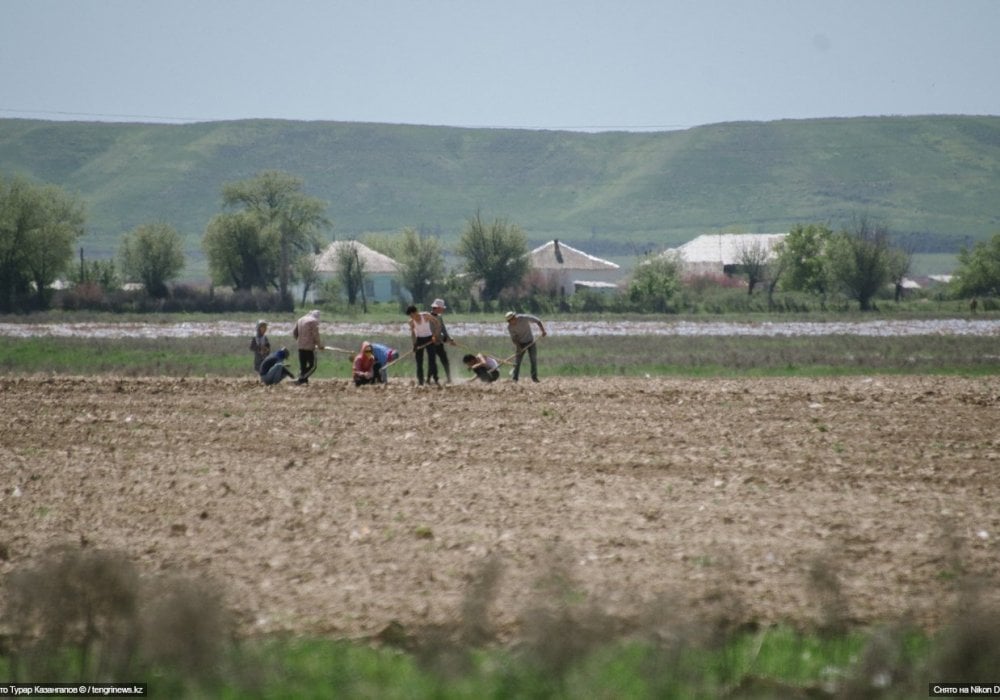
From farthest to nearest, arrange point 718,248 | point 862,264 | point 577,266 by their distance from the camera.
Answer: point 718,248 < point 577,266 < point 862,264

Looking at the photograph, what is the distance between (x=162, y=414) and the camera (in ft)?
75.5

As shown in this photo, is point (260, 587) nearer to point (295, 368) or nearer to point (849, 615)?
point (849, 615)

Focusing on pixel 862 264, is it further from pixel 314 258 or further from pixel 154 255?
pixel 314 258

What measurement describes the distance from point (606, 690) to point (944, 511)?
663cm

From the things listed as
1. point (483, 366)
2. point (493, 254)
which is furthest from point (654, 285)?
point (483, 366)

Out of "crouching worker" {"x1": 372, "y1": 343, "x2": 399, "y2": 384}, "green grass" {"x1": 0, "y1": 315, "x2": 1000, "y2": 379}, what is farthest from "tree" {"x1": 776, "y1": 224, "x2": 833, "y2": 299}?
"crouching worker" {"x1": 372, "y1": 343, "x2": 399, "y2": 384}

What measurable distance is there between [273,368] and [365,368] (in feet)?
5.95

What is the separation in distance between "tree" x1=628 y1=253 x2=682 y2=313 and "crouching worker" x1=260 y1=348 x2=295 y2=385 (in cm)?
6314

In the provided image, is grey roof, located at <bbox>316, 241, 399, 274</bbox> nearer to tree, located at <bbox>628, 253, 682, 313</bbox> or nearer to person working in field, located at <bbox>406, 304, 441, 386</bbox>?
tree, located at <bbox>628, 253, 682, 313</bbox>

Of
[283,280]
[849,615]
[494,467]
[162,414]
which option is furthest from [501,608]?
[283,280]

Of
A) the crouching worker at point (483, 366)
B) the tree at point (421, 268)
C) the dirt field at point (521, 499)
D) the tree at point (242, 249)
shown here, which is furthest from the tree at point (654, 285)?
the dirt field at point (521, 499)

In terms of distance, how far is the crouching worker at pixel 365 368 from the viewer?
91.2ft

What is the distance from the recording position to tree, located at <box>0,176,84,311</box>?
84.1m

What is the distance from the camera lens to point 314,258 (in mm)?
125500
